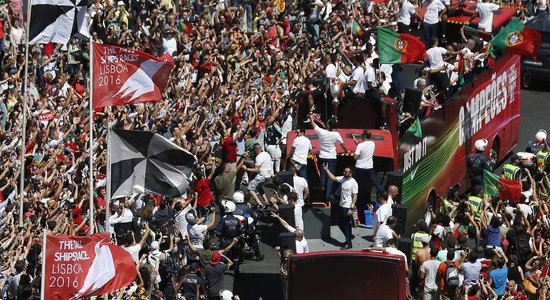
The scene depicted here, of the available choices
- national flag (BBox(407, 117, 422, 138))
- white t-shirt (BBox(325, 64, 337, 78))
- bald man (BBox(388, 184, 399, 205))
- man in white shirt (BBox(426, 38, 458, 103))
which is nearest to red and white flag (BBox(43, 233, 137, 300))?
bald man (BBox(388, 184, 399, 205))

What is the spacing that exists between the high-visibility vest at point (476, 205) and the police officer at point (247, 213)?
367 cm

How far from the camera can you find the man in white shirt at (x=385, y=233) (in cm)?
2355

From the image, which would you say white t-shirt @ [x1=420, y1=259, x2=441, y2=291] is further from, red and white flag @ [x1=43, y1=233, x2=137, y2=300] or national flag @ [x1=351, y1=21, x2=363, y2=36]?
national flag @ [x1=351, y1=21, x2=363, y2=36]

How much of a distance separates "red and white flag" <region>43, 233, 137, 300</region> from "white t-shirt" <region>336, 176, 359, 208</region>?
5882mm

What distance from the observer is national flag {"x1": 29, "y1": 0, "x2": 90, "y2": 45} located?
2470cm

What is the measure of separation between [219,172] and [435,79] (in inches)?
180

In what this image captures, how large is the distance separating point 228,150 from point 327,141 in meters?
2.62

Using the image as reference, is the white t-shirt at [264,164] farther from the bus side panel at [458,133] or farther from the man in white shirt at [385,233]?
the man in white shirt at [385,233]

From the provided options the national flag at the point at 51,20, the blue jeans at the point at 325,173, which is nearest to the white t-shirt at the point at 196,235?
the blue jeans at the point at 325,173

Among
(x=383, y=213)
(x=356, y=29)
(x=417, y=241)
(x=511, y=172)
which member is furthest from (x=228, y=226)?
(x=356, y=29)

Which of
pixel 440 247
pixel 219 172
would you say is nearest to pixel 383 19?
pixel 219 172

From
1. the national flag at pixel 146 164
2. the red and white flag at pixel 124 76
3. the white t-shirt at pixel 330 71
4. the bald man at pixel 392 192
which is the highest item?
A: the red and white flag at pixel 124 76

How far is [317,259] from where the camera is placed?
69.7ft

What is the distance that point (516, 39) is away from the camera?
29.6 m
